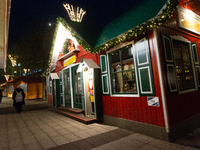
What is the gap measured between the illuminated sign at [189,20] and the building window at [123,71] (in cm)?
227

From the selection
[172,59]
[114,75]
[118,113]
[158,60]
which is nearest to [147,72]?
[158,60]

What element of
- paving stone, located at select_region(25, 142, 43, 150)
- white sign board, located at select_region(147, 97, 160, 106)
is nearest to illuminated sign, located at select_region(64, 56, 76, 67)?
paving stone, located at select_region(25, 142, 43, 150)

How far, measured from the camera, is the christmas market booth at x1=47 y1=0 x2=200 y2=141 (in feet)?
12.9

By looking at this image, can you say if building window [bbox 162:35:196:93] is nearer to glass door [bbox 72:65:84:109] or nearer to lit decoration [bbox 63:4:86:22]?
glass door [bbox 72:65:84:109]

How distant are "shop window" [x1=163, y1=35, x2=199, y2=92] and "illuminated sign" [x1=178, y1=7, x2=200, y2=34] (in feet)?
2.30

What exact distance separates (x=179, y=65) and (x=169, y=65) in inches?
36.1

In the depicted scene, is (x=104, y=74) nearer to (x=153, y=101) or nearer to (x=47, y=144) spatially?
(x=153, y=101)

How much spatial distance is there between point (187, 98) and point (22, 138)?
19.4 ft

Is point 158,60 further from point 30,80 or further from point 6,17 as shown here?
point 30,80

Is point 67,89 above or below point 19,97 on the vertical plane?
above

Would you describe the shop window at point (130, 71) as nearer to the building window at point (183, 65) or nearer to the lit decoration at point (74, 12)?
the building window at point (183, 65)

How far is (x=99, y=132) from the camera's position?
4691 mm

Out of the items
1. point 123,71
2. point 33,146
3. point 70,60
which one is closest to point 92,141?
point 33,146

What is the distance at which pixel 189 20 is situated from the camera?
17.8 feet
